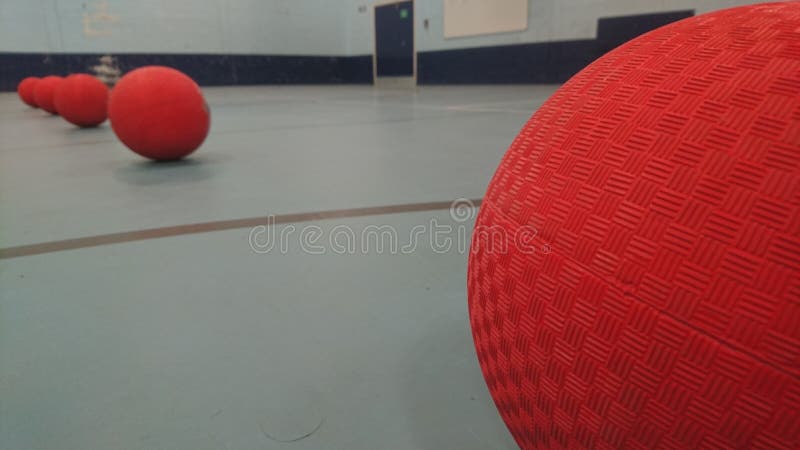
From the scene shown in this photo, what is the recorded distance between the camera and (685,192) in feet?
2.00

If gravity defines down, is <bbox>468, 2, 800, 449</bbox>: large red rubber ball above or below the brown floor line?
above

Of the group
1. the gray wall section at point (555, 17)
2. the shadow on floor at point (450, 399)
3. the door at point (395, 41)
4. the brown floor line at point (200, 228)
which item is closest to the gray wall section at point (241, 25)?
the gray wall section at point (555, 17)

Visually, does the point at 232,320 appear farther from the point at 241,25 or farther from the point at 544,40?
the point at 241,25

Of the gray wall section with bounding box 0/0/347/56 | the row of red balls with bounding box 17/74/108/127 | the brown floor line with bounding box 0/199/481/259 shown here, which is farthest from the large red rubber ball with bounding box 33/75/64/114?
the gray wall section with bounding box 0/0/347/56

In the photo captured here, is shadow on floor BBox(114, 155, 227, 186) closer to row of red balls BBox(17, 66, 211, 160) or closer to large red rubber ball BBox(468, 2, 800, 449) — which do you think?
row of red balls BBox(17, 66, 211, 160)

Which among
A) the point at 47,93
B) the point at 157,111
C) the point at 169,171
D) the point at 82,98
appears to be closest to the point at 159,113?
the point at 157,111

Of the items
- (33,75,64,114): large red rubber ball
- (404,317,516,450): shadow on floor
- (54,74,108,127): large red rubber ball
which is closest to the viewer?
(404,317,516,450): shadow on floor

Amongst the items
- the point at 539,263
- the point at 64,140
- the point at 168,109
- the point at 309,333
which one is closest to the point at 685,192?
the point at 539,263

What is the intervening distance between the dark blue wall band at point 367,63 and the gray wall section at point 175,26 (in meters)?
0.25

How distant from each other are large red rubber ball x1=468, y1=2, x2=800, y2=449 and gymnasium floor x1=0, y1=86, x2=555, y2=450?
0.34 m

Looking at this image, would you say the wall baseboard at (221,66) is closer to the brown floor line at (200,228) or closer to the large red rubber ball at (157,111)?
the large red rubber ball at (157,111)

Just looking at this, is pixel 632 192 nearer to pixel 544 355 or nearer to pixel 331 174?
pixel 544 355

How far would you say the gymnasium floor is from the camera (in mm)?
990

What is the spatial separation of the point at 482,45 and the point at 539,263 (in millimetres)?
13387
